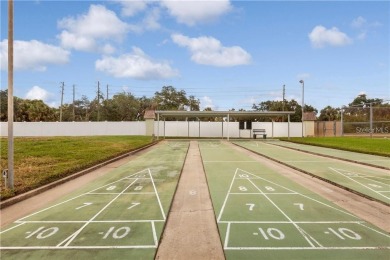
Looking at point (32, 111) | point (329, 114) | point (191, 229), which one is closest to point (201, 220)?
point (191, 229)

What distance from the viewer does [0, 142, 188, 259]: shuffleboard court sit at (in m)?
5.52

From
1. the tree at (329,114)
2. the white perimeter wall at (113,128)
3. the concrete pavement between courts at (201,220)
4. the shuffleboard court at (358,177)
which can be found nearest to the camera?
the concrete pavement between courts at (201,220)

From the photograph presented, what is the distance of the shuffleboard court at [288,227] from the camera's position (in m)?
5.48

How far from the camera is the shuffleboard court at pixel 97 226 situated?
5.52m

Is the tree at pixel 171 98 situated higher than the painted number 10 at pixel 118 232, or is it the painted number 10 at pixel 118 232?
the tree at pixel 171 98

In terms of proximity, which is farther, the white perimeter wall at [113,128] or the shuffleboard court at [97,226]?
the white perimeter wall at [113,128]

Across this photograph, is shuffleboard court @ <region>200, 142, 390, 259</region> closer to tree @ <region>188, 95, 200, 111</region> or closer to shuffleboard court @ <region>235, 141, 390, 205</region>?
shuffleboard court @ <region>235, 141, 390, 205</region>

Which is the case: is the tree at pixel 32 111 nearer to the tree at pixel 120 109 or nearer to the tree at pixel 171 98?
the tree at pixel 120 109

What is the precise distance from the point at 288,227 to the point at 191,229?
76.6 inches

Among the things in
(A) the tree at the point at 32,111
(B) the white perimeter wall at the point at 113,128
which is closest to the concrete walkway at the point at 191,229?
(B) the white perimeter wall at the point at 113,128

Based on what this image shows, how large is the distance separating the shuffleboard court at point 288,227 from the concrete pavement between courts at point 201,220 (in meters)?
0.02

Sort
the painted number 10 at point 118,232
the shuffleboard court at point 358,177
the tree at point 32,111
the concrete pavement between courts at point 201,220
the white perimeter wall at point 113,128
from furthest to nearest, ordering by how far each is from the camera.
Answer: the tree at point 32,111, the white perimeter wall at point 113,128, the shuffleboard court at point 358,177, the painted number 10 at point 118,232, the concrete pavement between courts at point 201,220

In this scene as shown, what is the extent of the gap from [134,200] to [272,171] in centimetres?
718

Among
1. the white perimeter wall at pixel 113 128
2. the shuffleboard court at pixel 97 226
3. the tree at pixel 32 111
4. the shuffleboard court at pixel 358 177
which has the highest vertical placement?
the tree at pixel 32 111
